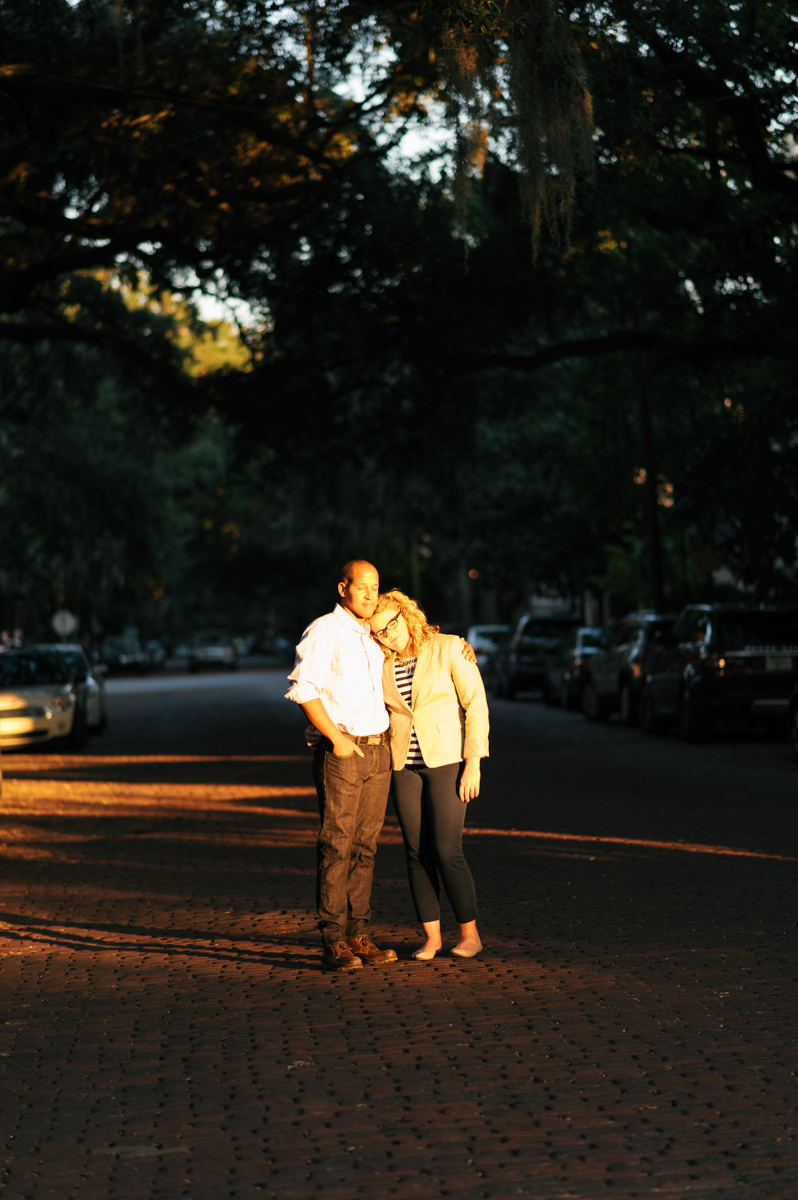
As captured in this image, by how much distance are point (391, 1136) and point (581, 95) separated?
30.9ft

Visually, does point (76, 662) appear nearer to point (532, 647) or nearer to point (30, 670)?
point (30, 670)

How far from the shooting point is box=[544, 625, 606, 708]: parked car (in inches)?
1092

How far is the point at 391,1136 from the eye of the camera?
4781mm

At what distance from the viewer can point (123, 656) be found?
75062mm

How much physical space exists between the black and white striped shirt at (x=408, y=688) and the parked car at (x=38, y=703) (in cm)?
1475

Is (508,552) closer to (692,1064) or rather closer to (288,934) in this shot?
(288,934)

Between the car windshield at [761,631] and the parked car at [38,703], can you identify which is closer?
the car windshield at [761,631]

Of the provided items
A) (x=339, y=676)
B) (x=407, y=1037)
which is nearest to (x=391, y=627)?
(x=339, y=676)

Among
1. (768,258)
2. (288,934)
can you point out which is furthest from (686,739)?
(288,934)

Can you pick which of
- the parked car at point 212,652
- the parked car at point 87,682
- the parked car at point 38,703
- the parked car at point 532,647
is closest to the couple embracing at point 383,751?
the parked car at point 38,703

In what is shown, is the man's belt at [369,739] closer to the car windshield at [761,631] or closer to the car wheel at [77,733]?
the car windshield at [761,631]

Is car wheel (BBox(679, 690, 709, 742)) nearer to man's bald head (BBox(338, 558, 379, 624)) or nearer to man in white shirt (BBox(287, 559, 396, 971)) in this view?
man in white shirt (BBox(287, 559, 396, 971))

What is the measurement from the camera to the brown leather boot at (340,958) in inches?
284

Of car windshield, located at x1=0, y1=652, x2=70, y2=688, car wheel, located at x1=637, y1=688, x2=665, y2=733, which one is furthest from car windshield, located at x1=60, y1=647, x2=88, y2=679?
car wheel, located at x1=637, y1=688, x2=665, y2=733
